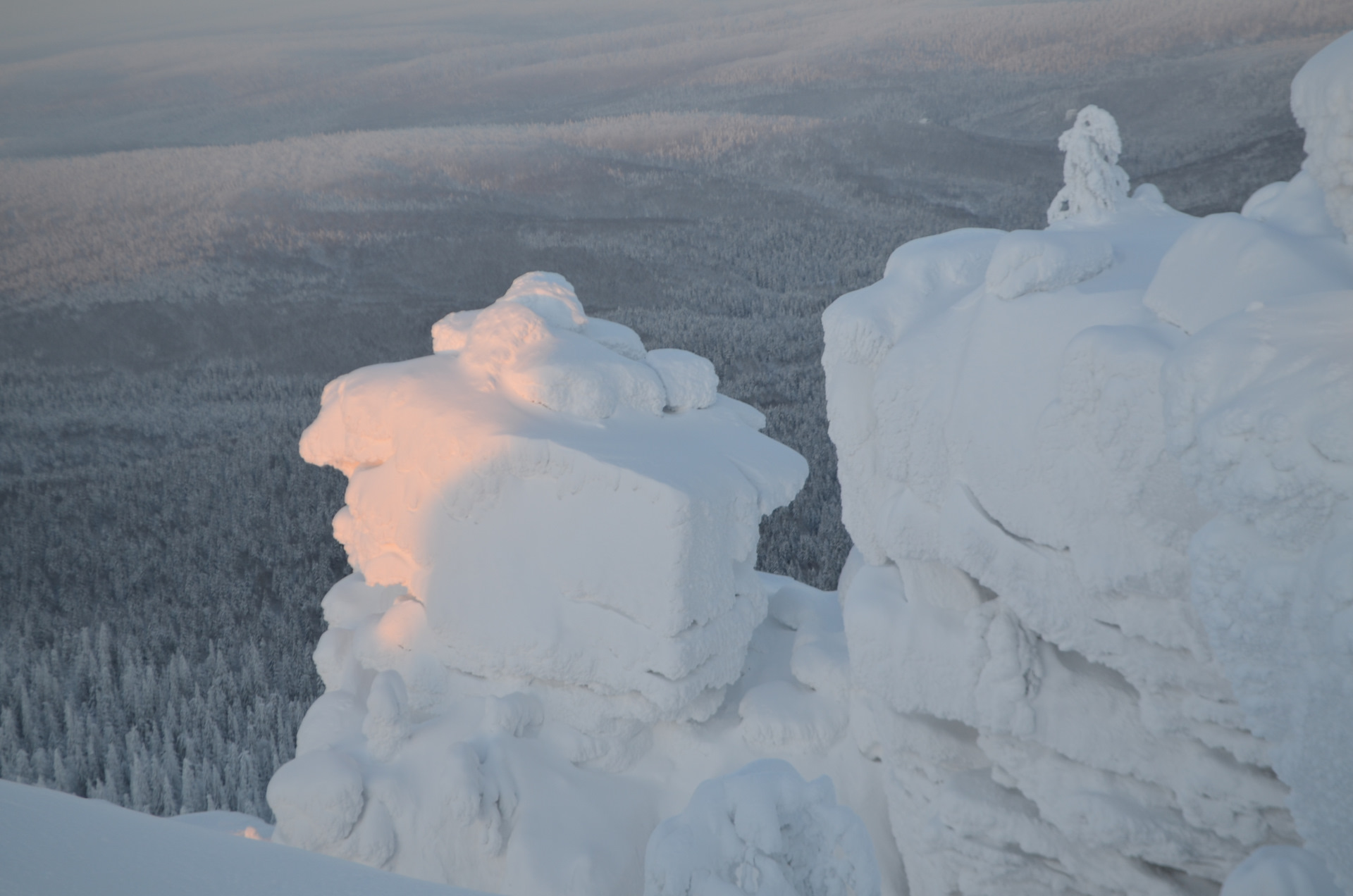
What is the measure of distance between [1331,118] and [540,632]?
3985mm

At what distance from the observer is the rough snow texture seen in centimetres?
291

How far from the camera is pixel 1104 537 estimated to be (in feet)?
13.8

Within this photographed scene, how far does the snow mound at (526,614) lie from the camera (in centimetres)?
548

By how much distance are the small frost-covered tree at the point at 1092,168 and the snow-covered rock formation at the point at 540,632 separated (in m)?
1.96

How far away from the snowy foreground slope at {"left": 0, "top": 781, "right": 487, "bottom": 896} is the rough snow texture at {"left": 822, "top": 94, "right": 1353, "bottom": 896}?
2143mm

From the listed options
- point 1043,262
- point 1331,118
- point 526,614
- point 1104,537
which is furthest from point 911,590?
point 1331,118

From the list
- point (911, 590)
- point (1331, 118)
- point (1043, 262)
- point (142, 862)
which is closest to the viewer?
point (142, 862)

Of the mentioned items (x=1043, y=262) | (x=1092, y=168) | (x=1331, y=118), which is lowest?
(x=1043, y=262)

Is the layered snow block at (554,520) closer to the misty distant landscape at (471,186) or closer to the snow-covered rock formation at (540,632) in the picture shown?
the snow-covered rock formation at (540,632)

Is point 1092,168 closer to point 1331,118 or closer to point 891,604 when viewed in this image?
point 1331,118

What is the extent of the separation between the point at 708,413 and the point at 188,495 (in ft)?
30.5

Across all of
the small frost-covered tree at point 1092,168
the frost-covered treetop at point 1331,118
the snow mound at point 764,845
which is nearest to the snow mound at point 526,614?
the small frost-covered tree at point 1092,168

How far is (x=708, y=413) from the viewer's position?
22.0 feet

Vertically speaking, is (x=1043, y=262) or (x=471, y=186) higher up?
(x=1043, y=262)
